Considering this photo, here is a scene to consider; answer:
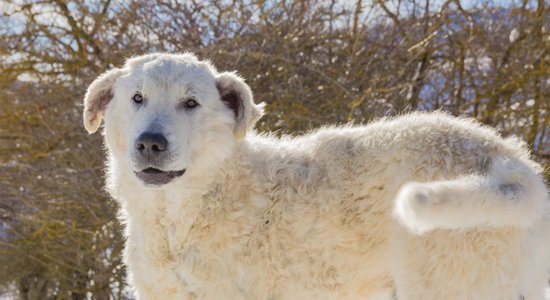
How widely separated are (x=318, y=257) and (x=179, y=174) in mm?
853

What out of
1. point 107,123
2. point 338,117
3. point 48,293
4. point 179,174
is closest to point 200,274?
point 179,174

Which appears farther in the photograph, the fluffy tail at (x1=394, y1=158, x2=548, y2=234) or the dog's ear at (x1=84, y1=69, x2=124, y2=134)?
the dog's ear at (x1=84, y1=69, x2=124, y2=134)

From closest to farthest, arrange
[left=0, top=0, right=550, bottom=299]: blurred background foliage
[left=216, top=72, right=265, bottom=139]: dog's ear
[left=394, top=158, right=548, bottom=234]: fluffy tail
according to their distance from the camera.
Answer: [left=394, top=158, right=548, bottom=234]: fluffy tail → [left=216, top=72, right=265, bottom=139]: dog's ear → [left=0, top=0, right=550, bottom=299]: blurred background foliage

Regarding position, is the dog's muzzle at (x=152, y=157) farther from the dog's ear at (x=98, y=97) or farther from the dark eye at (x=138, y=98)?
the dog's ear at (x=98, y=97)

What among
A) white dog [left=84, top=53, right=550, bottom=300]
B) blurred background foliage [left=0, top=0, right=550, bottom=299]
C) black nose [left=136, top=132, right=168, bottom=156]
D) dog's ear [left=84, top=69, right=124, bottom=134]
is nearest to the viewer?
white dog [left=84, top=53, right=550, bottom=300]

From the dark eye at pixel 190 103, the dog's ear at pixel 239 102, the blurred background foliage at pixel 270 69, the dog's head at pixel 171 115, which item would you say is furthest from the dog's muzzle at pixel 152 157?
the blurred background foliage at pixel 270 69

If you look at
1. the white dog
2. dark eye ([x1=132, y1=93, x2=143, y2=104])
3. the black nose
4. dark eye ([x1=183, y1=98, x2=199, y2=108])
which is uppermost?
dark eye ([x1=132, y1=93, x2=143, y2=104])

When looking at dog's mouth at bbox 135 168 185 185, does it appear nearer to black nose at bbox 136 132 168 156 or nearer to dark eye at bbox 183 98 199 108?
black nose at bbox 136 132 168 156

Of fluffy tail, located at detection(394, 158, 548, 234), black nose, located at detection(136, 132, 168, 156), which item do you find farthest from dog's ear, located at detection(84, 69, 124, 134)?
fluffy tail, located at detection(394, 158, 548, 234)

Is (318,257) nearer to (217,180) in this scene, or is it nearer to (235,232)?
(235,232)

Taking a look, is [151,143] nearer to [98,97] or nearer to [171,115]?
[171,115]

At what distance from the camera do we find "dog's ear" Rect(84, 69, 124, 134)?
4.12 m

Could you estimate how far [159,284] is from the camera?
3.65m

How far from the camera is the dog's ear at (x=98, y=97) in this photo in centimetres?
412
